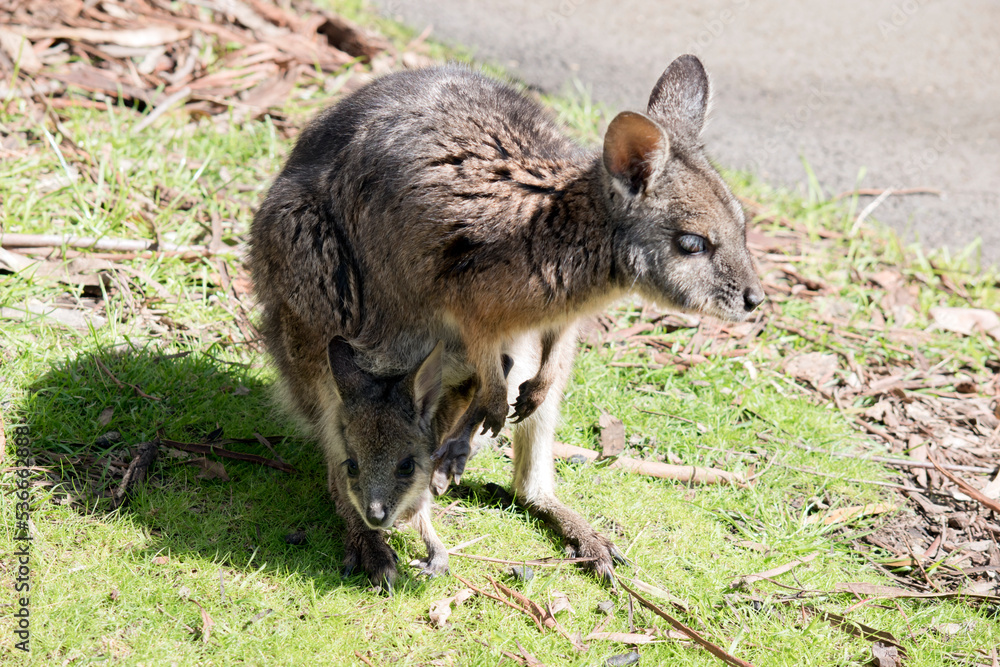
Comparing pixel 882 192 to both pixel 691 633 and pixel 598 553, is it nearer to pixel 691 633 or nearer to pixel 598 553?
pixel 598 553

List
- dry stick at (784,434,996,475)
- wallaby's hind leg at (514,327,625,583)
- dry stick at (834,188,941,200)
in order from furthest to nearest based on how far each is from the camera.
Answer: dry stick at (834,188,941,200) < dry stick at (784,434,996,475) < wallaby's hind leg at (514,327,625,583)

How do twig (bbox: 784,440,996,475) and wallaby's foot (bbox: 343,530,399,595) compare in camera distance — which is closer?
→ wallaby's foot (bbox: 343,530,399,595)

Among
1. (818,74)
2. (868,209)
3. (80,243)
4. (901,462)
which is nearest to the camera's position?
(901,462)

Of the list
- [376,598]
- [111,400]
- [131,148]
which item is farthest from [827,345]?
[131,148]

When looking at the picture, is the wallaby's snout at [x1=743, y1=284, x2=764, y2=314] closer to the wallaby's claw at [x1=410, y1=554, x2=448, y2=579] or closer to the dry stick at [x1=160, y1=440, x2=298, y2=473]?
the wallaby's claw at [x1=410, y1=554, x2=448, y2=579]

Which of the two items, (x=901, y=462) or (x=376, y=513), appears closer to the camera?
(x=376, y=513)

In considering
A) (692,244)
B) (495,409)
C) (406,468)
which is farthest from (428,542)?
(692,244)

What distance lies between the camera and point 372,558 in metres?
3.48

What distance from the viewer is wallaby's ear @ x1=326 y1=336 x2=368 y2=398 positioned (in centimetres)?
344

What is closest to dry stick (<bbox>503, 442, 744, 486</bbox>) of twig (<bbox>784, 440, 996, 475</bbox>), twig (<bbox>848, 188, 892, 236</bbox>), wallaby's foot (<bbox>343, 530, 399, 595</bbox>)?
twig (<bbox>784, 440, 996, 475</bbox>)

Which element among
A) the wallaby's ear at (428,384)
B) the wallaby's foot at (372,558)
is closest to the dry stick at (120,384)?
the wallaby's foot at (372,558)

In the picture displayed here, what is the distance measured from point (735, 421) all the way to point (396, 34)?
458 cm

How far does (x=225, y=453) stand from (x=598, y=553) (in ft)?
5.27

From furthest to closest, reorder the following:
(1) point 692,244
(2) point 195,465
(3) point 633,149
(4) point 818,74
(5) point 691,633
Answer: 1. (4) point 818,74
2. (2) point 195,465
3. (5) point 691,633
4. (1) point 692,244
5. (3) point 633,149
